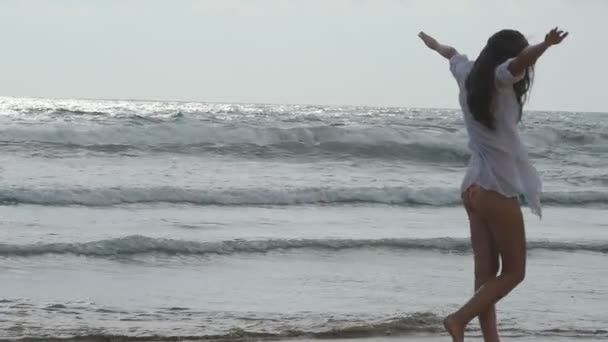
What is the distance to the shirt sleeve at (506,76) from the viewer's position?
423cm

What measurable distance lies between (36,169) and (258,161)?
525cm

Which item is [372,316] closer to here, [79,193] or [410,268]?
[410,268]

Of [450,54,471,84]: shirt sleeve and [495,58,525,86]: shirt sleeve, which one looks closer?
[495,58,525,86]: shirt sleeve

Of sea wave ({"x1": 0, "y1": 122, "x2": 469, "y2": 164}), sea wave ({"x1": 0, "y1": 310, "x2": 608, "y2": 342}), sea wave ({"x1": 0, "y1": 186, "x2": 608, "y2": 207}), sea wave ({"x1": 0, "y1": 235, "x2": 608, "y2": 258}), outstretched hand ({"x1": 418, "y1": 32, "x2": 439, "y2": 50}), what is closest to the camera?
outstretched hand ({"x1": 418, "y1": 32, "x2": 439, "y2": 50})

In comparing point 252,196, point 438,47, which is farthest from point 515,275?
point 252,196

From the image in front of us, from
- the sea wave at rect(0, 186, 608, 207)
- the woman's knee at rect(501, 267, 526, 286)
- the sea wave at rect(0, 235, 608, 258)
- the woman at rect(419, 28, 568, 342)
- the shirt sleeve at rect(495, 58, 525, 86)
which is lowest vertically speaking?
the sea wave at rect(0, 186, 608, 207)

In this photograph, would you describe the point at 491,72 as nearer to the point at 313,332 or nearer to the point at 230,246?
the point at 313,332

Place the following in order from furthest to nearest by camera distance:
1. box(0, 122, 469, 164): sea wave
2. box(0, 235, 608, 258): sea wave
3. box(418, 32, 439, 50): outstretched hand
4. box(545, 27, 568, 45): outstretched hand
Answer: box(0, 122, 469, 164): sea wave, box(0, 235, 608, 258): sea wave, box(418, 32, 439, 50): outstretched hand, box(545, 27, 568, 45): outstretched hand

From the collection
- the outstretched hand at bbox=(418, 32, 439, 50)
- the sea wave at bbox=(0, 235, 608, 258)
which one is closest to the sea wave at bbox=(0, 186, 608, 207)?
the sea wave at bbox=(0, 235, 608, 258)

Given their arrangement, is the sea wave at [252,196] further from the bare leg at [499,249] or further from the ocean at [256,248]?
the bare leg at [499,249]

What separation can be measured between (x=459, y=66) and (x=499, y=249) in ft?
2.65

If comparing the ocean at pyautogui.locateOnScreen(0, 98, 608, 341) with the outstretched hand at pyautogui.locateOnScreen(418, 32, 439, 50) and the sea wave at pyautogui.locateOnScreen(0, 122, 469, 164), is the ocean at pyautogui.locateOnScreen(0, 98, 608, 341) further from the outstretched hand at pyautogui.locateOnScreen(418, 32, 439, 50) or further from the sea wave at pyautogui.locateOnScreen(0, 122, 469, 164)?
Answer: the outstretched hand at pyautogui.locateOnScreen(418, 32, 439, 50)

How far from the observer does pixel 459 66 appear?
4.57 m

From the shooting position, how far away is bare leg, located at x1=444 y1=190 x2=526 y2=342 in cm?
448
